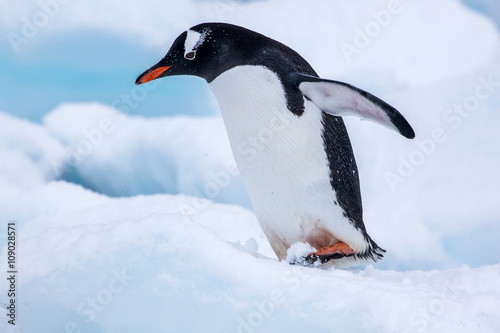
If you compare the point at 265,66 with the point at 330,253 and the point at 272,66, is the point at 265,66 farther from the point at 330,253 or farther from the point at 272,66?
the point at 330,253

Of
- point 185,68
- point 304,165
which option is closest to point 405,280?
point 304,165

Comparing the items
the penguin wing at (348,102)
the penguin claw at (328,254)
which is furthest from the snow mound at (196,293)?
the penguin wing at (348,102)

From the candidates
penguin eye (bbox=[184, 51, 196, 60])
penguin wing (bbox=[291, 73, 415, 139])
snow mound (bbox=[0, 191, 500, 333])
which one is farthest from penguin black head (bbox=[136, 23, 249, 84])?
snow mound (bbox=[0, 191, 500, 333])

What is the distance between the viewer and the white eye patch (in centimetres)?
186

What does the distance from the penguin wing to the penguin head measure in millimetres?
214

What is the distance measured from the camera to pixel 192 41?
1874 mm

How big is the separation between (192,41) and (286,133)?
18.6 inches

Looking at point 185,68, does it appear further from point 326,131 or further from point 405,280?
point 405,280

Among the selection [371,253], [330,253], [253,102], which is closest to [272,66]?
[253,102]

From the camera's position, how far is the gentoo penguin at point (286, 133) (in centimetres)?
176

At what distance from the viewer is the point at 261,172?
1811mm

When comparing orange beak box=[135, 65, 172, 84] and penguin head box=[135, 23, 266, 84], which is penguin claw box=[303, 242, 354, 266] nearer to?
penguin head box=[135, 23, 266, 84]

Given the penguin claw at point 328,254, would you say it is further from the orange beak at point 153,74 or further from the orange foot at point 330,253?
the orange beak at point 153,74

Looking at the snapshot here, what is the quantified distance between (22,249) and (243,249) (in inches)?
28.0
